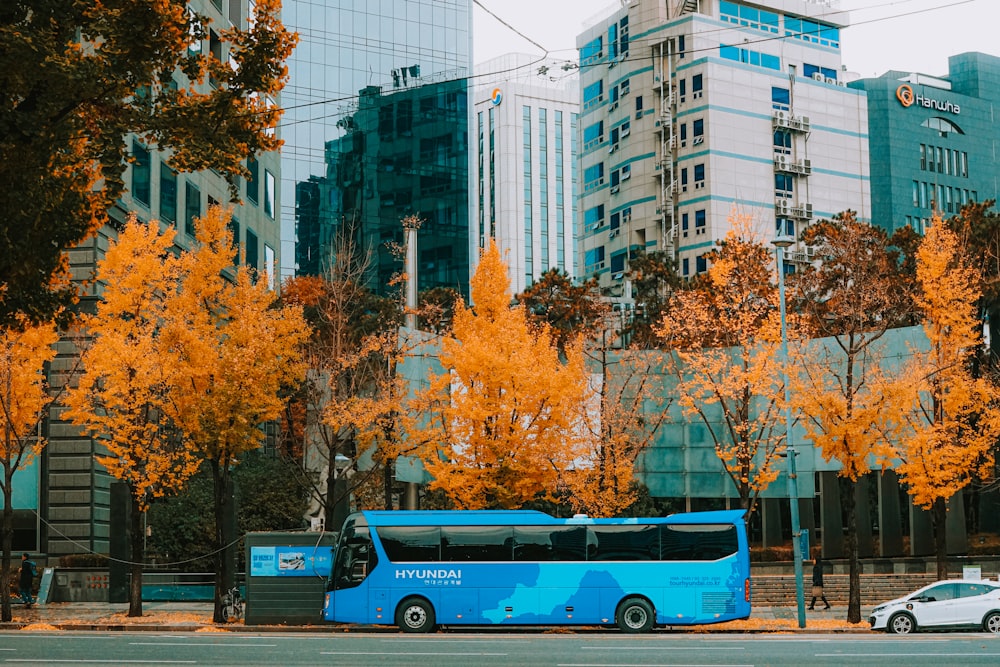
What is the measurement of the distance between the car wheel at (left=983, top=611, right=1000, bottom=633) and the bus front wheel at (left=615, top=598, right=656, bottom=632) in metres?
8.17

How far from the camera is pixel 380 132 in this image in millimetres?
112625

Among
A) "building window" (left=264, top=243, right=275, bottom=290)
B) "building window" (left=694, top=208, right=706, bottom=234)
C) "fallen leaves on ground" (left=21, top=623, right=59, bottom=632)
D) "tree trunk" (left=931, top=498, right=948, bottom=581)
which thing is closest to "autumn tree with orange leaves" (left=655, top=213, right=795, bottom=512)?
"tree trunk" (left=931, top=498, right=948, bottom=581)

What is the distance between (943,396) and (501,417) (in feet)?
45.3

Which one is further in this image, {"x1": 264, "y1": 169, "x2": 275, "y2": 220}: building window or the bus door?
{"x1": 264, "y1": 169, "x2": 275, "y2": 220}: building window

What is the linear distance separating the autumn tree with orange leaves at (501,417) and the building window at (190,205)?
1632cm

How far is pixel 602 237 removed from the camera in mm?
90312

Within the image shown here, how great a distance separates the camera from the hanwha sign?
323 feet

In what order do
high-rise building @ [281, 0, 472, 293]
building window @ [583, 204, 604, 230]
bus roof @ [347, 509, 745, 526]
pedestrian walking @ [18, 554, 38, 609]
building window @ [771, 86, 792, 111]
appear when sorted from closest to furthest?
1. bus roof @ [347, 509, 745, 526]
2. pedestrian walking @ [18, 554, 38, 609]
3. building window @ [771, 86, 792, 111]
4. building window @ [583, 204, 604, 230]
5. high-rise building @ [281, 0, 472, 293]

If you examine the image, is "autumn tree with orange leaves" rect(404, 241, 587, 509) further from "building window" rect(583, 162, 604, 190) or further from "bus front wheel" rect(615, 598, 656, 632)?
"building window" rect(583, 162, 604, 190)

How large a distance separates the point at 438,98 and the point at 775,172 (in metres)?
43.1

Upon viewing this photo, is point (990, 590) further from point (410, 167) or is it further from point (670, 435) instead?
point (410, 167)

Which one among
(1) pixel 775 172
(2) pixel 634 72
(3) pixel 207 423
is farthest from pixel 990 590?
(2) pixel 634 72

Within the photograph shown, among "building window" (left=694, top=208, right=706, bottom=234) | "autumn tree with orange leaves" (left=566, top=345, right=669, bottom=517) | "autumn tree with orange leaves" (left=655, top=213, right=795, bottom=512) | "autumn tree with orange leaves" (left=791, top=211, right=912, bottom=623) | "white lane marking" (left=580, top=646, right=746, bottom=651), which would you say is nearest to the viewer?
"white lane marking" (left=580, top=646, right=746, bottom=651)

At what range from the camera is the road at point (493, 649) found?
1978 centimetres
